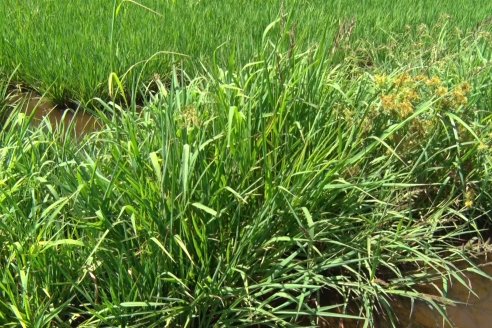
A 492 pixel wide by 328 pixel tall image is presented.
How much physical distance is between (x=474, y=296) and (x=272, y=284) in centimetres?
A: 97

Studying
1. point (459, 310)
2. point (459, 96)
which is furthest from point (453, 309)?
point (459, 96)

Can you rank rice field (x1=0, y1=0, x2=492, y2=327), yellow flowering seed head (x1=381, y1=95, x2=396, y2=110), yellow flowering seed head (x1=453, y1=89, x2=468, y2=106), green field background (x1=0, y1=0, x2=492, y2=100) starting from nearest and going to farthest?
1. rice field (x1=0, y1=0, x2=492, y2=327)
2. yellow flowering seed head (x1=381, y1=95, x2=396, y2=110)
3. yellow flowering seed head (x1=453, y1=89, x2=468, y2=106)
4. green field background (x1=0, y1=0, x2=492, y2=100)

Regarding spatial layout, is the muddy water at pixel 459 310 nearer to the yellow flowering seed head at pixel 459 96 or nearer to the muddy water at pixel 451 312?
the muddy water at pixel 451 312

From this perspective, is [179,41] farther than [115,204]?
Yes

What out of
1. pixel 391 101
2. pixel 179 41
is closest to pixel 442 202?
pixel 391 101

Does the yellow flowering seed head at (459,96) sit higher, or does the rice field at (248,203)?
the yellow flowering seed head at (459,96)

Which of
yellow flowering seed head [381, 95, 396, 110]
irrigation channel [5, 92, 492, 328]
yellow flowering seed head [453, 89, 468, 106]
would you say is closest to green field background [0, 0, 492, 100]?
yellow flowering seed head [381, 95, 396, 110]

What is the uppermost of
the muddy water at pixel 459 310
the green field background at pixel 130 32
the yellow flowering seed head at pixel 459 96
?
the yellow flowering seed head at pixel 459 96

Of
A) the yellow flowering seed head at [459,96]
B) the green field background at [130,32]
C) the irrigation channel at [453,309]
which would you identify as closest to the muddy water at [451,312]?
the irrigation channel at [453,309]

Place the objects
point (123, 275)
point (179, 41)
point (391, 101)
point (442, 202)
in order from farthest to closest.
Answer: point (179, 41) → point (442, 202) → point (391, 101) → point (123, 275)

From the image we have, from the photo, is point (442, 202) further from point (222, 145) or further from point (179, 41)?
point (179, 41)

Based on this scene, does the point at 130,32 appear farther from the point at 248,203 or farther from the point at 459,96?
the point at 459,96

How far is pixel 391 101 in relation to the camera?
236cm

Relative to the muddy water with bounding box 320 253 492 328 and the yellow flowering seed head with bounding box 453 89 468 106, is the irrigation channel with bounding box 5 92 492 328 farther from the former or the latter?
the yellow flowering seed head with bounding box 453 89 468 106
